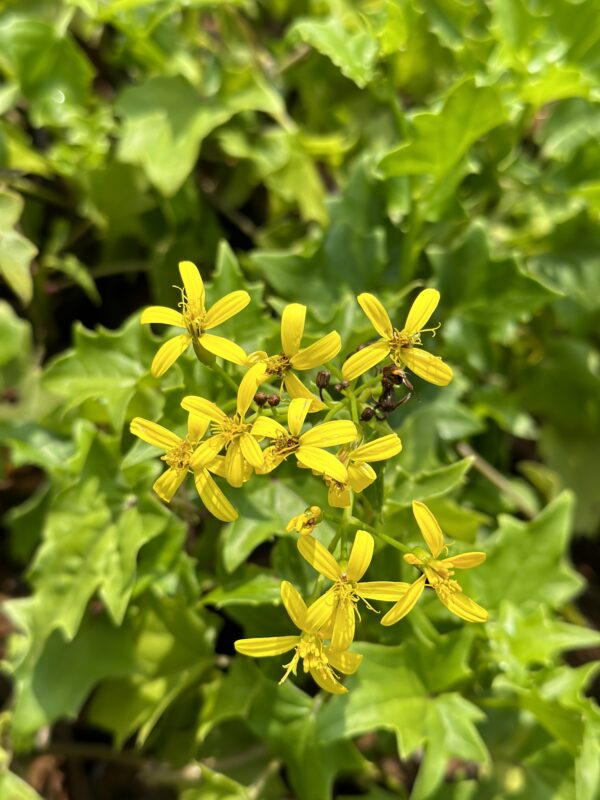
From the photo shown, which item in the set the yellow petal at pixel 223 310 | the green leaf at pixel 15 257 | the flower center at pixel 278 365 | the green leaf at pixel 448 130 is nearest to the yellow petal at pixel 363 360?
the flower center at pixel 278 365

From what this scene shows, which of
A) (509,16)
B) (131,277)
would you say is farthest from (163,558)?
(509,16)

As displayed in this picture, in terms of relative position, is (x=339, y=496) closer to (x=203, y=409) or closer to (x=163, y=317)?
(x=203, y=409)

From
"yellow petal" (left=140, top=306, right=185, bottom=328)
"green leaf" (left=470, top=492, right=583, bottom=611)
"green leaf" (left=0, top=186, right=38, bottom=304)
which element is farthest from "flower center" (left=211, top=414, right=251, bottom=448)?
"green leaf" (left=0, top=186, right=38, bottom=304)

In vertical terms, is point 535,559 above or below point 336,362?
below

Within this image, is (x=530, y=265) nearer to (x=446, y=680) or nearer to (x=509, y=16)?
(x=509, y=16)

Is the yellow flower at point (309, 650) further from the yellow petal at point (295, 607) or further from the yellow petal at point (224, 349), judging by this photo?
the yellow petal at point (224, 349)

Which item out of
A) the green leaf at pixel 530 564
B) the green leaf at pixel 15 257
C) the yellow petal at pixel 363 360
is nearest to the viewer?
the yellow petal at pixel 363 360

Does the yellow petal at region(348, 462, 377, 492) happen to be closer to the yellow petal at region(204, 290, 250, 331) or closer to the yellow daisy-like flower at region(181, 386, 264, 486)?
the yellow daisy-like flower at region(181, 386, 264, 486)
